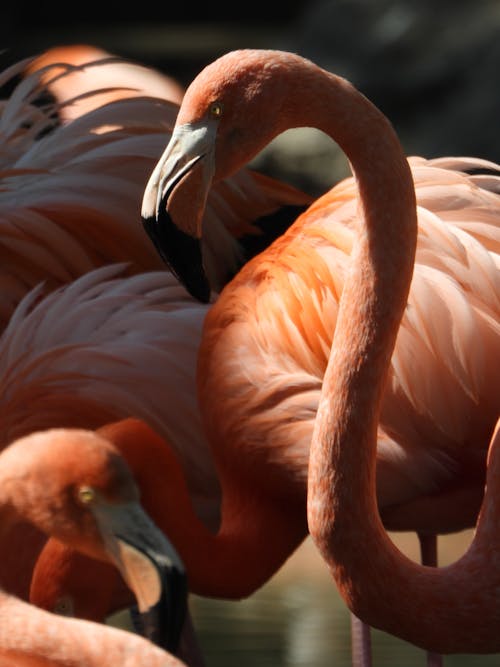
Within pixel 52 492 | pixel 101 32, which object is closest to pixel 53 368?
pixel 52 492

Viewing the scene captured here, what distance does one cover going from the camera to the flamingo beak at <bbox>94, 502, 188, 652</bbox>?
195 cm

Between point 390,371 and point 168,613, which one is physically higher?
point 168,613

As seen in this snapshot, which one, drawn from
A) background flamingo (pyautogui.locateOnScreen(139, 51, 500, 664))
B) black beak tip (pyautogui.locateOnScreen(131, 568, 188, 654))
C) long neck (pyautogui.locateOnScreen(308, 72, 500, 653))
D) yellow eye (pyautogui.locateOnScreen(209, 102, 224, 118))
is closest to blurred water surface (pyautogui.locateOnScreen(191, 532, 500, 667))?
background flamingo (pyautogui.locateOnScreen(139, 51, 500, 664))

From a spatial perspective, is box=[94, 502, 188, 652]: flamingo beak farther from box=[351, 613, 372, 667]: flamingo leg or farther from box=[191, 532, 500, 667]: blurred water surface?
box=[191, 532, 500, 667]: blurred water surface

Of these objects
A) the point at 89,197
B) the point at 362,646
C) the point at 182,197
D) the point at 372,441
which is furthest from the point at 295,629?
the point at 182,197

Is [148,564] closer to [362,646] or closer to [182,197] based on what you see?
[182,197]

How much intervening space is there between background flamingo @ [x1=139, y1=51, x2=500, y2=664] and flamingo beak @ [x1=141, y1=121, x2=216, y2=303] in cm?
64

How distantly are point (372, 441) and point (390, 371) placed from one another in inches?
17.5

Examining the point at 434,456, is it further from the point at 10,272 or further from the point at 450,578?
the point at 10,272

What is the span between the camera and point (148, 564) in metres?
1.94

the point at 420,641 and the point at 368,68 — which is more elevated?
the point at 420,641

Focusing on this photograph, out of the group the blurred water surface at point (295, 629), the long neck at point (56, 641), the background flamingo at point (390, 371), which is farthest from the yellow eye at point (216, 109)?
the blurred water surface at point (295, 629)

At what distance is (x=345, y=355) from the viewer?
2.25 m

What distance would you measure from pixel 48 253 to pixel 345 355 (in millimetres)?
1254
